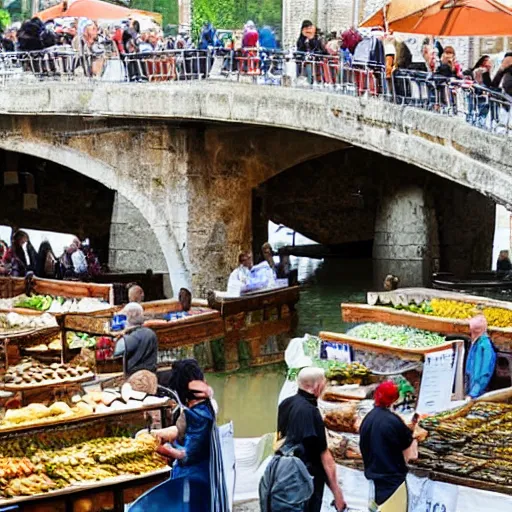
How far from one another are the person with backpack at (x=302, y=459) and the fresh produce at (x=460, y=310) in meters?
6.08

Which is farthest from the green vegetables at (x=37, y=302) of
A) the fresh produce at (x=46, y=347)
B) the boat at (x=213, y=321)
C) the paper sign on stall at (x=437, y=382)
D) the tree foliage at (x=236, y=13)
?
the tree foliage at (x=236, y=13)

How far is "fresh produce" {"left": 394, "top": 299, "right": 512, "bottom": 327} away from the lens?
15211mm

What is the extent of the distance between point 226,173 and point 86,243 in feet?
35.0

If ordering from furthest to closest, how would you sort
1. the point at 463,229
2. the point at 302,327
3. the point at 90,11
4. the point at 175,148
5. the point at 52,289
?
the point at 463,229
the point at 90,11
the point at 302,327
the point at 175,148
the point at 52,289

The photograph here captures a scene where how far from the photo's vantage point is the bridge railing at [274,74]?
15.9 metres

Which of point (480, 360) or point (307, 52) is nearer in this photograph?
point (480, 360)

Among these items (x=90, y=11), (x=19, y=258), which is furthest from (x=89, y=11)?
(x=19, y=258)

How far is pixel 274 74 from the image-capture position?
65.3 ft

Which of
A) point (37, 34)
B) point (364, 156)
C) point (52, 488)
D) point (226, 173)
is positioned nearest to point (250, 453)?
point (52, 488)

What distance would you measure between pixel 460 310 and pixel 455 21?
4.61 m

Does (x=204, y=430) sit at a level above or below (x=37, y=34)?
below

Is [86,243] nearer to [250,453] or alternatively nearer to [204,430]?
[250,453]

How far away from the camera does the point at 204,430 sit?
948 cm

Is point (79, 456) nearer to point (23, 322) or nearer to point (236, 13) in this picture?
point (23, 322)
